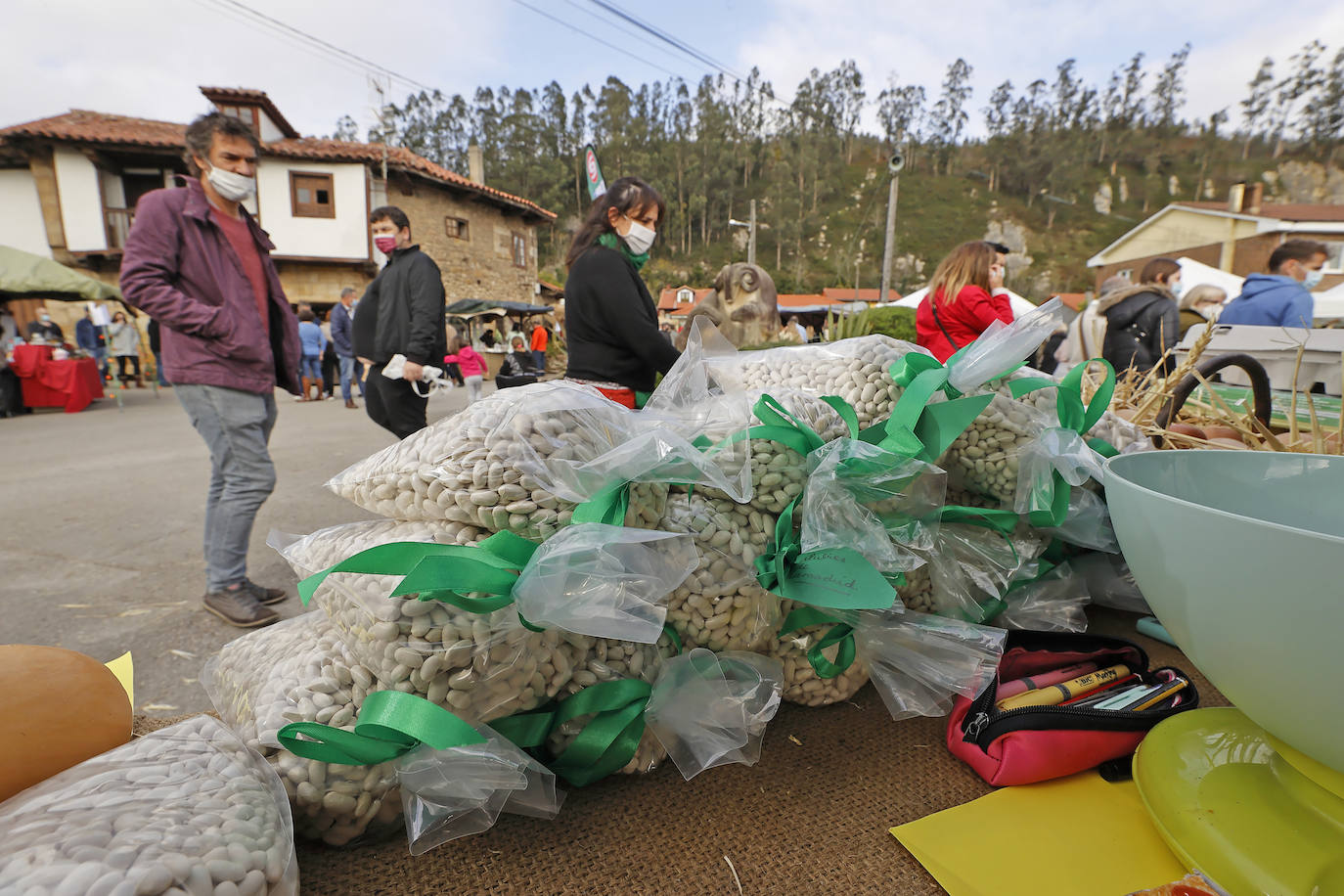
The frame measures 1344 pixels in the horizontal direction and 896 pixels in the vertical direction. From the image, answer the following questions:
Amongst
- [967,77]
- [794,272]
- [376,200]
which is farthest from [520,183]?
[967,77]

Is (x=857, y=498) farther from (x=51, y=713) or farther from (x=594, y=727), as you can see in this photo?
(x=51, y=713)

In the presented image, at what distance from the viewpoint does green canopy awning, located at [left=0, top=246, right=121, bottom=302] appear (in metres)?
7.20

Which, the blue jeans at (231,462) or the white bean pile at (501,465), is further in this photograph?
the blue jeans at (231,462)

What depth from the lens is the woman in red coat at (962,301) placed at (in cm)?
212

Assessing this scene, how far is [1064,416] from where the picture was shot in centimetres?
88

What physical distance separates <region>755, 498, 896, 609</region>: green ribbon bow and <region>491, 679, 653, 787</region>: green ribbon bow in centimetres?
16

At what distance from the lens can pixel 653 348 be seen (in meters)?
1.67

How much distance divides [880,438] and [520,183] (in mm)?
37995

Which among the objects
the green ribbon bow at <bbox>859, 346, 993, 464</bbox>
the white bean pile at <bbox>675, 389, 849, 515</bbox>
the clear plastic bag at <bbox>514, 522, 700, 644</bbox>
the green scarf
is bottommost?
the clear plastic bag at <bbox>514, 522, 700, 644</bbox>

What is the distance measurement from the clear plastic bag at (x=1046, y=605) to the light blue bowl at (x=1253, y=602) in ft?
1.30

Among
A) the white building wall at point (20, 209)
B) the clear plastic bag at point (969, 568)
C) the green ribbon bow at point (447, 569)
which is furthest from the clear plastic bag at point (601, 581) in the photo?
the white building wall at point (20, 209)

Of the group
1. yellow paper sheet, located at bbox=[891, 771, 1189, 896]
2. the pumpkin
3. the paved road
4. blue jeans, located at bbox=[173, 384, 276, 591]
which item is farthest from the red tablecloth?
yellow paper sheet, located at bbox=[891, 771, 1189, 896]

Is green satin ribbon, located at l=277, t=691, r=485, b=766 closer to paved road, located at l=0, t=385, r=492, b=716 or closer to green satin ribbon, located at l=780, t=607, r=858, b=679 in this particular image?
green satin ribbon, located at l=780, t=607, r=858, b=679

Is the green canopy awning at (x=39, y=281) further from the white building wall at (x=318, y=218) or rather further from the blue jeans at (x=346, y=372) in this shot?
the white building wall at (x=318, y=218)
